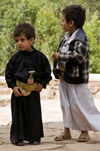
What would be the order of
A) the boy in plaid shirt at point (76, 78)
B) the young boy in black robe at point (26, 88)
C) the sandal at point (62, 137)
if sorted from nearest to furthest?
the young boy in black robe at point (26, 88) → the boy in plaid shirt at point (76, 78) → the sandal at point (62, 137)

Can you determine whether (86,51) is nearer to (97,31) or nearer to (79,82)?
(79,82)

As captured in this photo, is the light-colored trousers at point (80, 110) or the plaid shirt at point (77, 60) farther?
the light-colored trousers at point (80, 110)

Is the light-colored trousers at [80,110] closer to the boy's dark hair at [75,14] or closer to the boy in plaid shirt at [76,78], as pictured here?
the boy in plaid shirt at [76,78]

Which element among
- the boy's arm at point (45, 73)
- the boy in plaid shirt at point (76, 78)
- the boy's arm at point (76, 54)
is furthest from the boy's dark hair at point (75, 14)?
the boy's arm at point (45, 73)

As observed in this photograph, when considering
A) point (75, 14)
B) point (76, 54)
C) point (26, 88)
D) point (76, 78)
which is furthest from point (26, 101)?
point (75, 14)

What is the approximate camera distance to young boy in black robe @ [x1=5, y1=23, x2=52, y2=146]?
9.93ft

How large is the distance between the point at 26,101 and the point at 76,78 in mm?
559

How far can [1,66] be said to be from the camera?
11.2m

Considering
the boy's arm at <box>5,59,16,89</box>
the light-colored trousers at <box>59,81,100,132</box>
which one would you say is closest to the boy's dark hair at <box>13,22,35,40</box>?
the boy's arm at <box>5,59,16,89</box>

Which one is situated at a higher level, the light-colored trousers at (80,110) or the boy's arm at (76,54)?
the boy's arm at (76,54)

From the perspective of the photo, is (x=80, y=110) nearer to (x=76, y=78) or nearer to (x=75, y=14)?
(x=76, y=78)

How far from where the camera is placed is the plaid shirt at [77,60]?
312 centimetres

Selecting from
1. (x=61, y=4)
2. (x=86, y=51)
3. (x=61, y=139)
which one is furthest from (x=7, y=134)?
(x=61, y=4)

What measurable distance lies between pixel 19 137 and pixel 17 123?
0.13m
